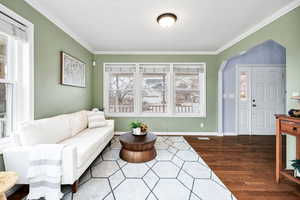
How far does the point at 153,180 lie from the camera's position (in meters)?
1.93

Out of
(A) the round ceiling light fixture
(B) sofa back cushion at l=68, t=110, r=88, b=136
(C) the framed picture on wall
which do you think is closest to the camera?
(A) the round ceiling light fixture

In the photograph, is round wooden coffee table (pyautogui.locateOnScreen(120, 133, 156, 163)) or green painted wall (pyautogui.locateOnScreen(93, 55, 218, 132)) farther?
green painted wall (pyautogui.locateOnScreen(93, 55, 218, 132))

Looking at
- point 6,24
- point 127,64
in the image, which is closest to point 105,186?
point 6,24

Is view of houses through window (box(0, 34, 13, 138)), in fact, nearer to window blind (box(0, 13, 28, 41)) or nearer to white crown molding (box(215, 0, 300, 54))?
window blind (box(0, 13, 28, 41))

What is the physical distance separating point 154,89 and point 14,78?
124 inches

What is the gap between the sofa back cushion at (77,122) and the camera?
256cm

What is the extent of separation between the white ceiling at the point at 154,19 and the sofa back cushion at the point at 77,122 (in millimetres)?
1789

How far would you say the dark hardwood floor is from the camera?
5.63ft

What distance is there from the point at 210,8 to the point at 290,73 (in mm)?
1544

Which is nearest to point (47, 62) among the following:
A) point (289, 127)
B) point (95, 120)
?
point (95, 120)

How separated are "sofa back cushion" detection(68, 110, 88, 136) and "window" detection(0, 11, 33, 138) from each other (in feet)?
2.18

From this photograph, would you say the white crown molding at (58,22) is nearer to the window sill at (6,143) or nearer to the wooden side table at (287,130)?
the window sill at (6,143)

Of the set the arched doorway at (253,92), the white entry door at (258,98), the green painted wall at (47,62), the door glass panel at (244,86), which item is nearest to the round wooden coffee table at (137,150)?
the green painted wall at (47,62)

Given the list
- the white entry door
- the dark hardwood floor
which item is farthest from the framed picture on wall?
the white entry door
